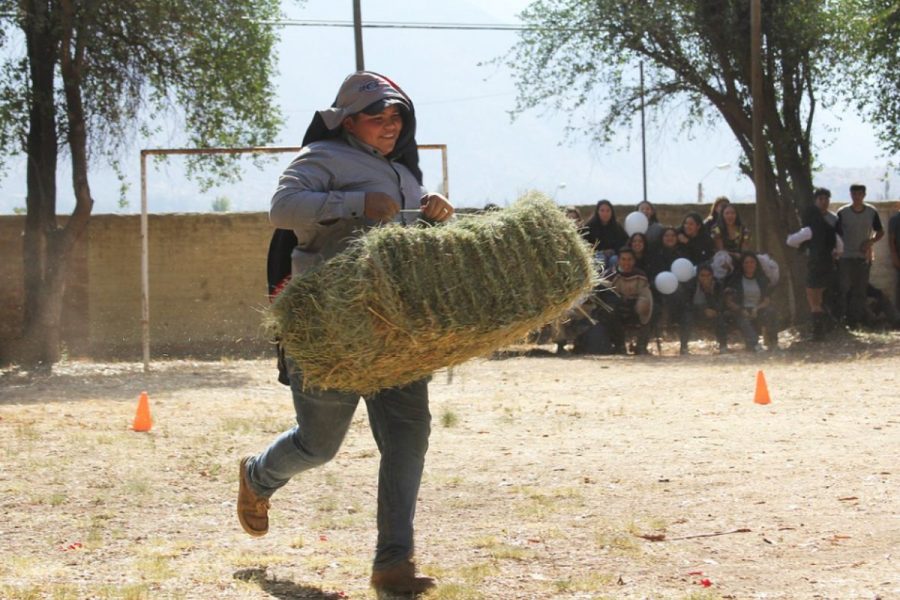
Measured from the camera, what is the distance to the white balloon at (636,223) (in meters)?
16.9

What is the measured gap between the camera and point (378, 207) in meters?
4.45

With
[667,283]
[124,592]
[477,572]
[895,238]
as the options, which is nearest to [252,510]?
[124,592]

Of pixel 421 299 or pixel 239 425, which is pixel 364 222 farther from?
pixel 239 425

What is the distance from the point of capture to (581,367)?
1401 cm

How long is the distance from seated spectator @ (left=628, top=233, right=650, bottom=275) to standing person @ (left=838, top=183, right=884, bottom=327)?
291 centimetres

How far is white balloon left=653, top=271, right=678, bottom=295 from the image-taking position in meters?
15.8

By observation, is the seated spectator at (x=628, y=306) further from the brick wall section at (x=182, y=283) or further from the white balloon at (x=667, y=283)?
the brick wall section at (x=182, y=283)

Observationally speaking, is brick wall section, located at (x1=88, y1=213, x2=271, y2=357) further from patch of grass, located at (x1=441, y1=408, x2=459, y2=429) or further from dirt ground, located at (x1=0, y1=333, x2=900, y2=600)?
patch of grass, located at (x1=441, y1=408, x2=459, y2=429)

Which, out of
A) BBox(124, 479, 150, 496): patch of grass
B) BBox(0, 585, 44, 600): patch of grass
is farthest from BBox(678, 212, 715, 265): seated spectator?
BBox(0, 585, 44, 600): patch of grass

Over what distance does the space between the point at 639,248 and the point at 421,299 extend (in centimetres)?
1212

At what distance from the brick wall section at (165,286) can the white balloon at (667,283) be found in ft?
18.7

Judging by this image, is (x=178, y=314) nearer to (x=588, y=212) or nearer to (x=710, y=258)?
(x=588, y=212)

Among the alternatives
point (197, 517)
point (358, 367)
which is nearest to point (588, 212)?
point (197, 517)

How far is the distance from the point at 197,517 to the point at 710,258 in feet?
37.1
